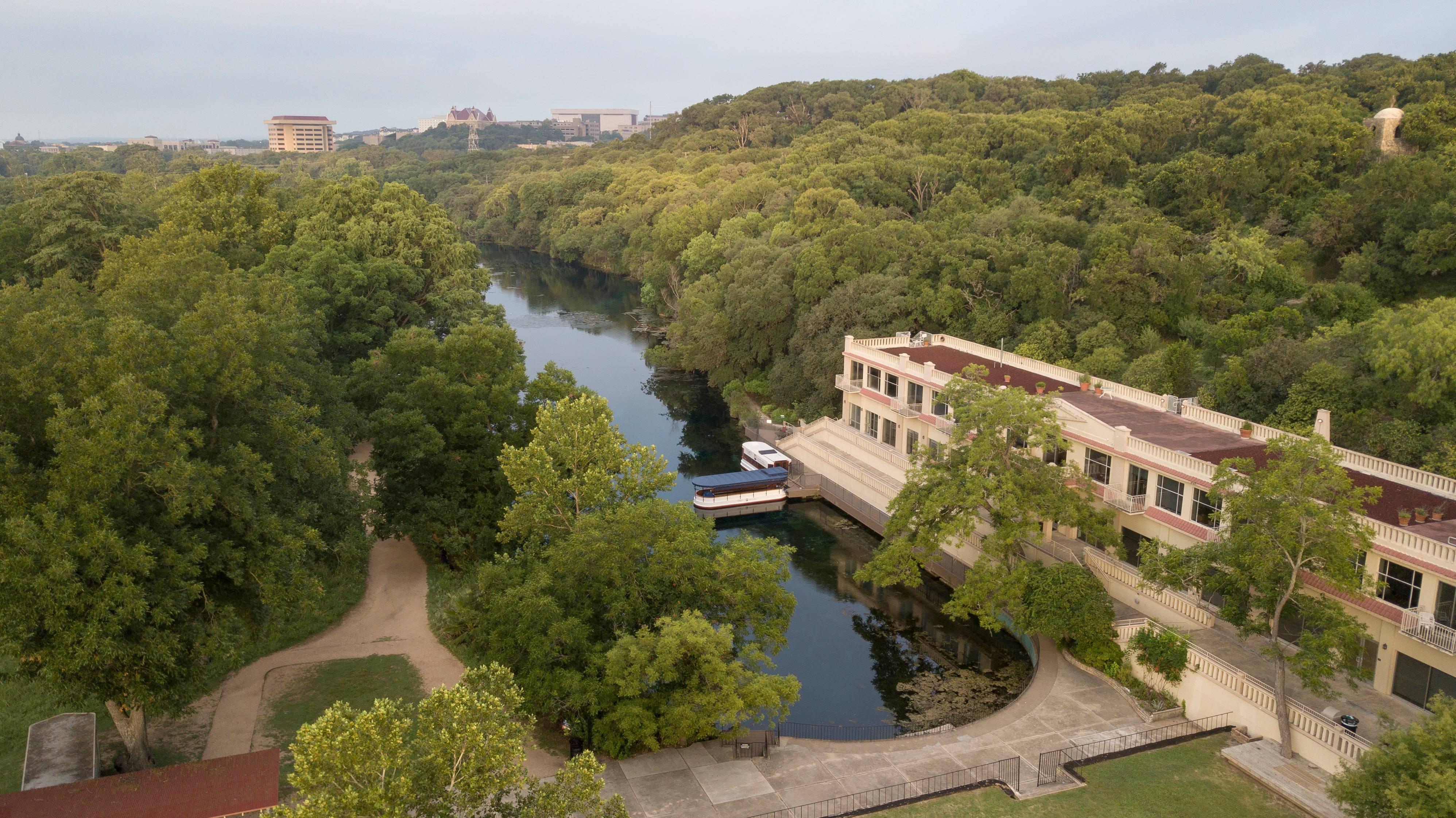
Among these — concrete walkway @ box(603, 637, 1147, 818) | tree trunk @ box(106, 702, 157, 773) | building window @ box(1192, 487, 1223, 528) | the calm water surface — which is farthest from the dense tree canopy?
building window @ box(1192, 487, 1223, 528)

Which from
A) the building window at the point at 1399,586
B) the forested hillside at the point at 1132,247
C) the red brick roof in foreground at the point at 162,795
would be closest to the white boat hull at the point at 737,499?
the forested hillside at the point at 1132,247

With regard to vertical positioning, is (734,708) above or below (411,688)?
above

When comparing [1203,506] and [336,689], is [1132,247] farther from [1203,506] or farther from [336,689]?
[336,689]

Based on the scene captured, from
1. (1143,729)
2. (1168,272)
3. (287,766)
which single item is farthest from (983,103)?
(287,766)

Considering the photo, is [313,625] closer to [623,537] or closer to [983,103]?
[623,537]

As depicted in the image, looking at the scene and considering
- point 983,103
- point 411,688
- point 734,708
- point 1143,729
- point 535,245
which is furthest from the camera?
point 535,245

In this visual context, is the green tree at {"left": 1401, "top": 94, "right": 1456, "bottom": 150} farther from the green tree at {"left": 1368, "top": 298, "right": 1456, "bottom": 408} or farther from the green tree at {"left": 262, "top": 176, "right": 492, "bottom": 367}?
the green tree at {"left": 262, "top": 176, "right": 492, "bottom": 367}
